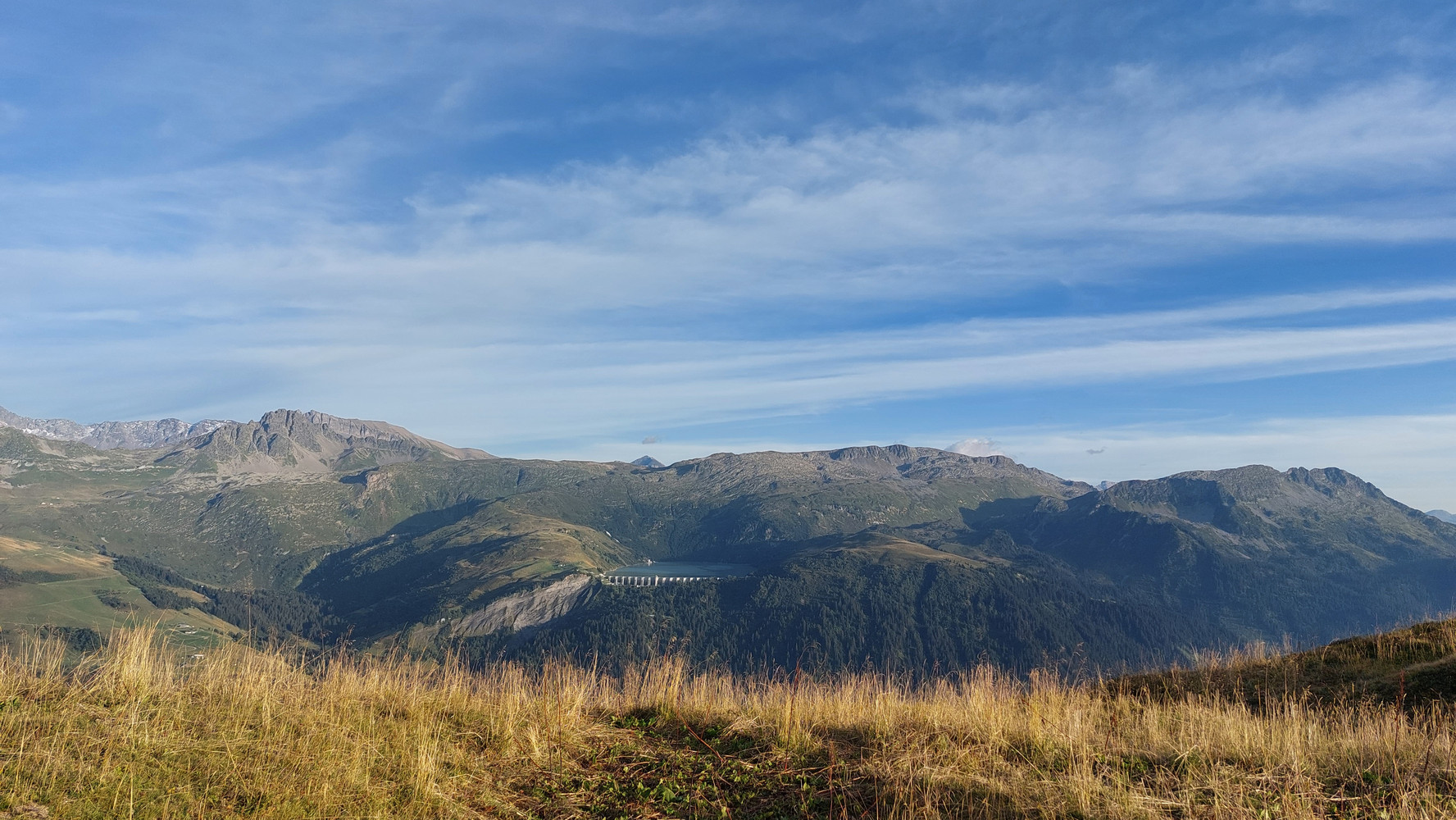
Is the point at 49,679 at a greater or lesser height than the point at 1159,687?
greater

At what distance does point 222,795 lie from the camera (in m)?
7.73

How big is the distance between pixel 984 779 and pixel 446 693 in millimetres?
8329

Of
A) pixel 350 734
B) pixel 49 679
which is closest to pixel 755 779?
pixel 350 734

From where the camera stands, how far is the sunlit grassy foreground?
24.9 feet

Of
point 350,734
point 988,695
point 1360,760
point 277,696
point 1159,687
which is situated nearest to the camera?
point 1360,760

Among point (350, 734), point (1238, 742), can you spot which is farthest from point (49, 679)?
point (1238, 742)

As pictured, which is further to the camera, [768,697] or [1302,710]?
[768,697]

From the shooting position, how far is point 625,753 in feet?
32.7

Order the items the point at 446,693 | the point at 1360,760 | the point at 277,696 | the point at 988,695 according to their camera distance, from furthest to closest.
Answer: the point at 988,695 → the point at 446,693 → the point at 277,696 → the point at 1360,760

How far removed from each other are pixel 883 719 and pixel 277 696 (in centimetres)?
918

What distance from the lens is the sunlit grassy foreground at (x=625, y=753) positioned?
24.9 feet

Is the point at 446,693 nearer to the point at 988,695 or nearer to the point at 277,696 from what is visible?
the point at 277,696

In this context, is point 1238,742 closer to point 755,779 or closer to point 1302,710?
point 1302,710

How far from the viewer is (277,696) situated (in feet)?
35.1
